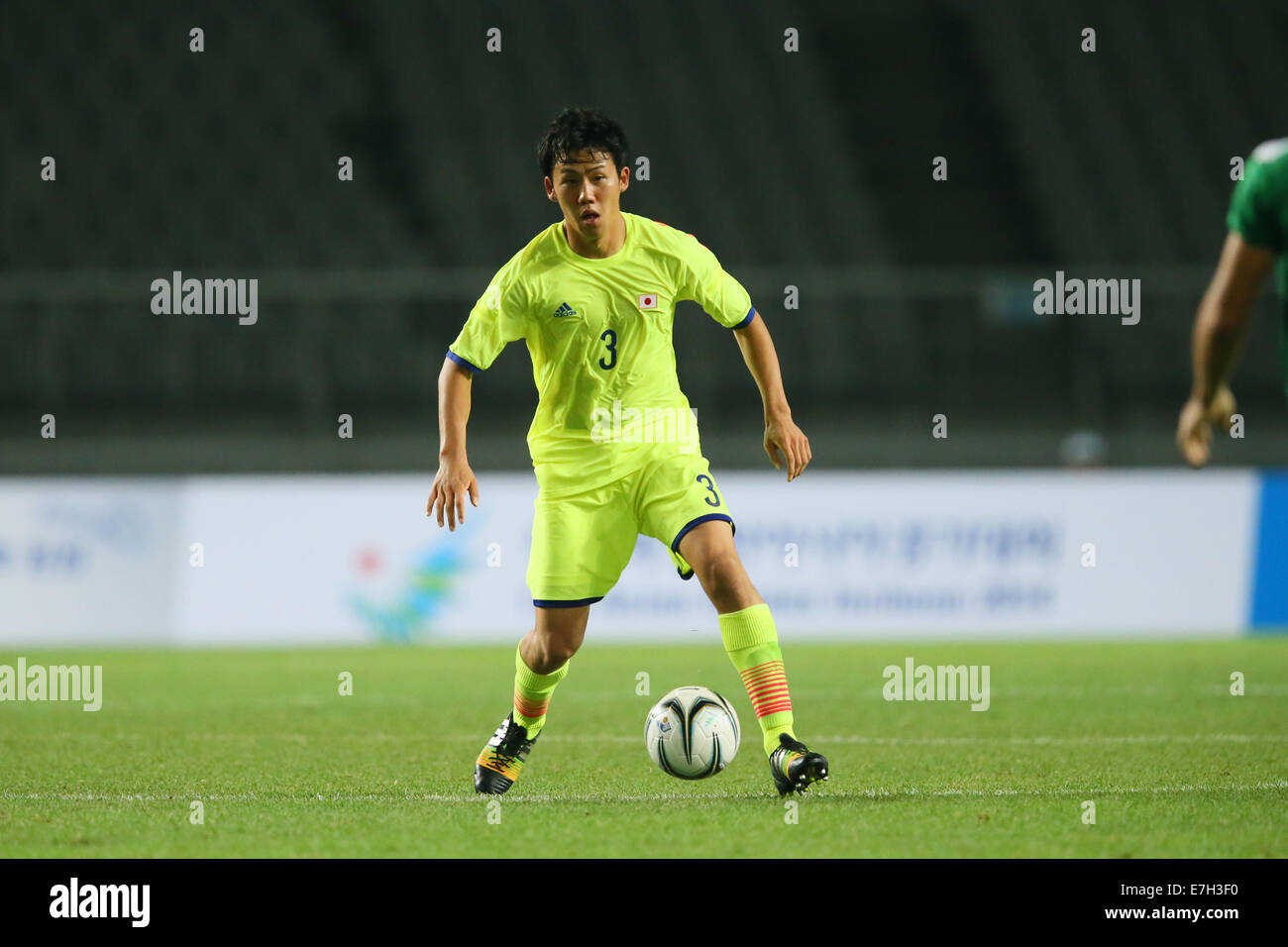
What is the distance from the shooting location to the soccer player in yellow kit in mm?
5848

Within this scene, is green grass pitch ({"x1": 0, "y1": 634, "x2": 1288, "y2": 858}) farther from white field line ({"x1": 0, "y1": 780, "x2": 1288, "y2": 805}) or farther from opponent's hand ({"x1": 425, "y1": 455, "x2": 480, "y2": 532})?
opponent's hand ({"x1": 425, "y1": 455, "x2": 480, "y2": 532})

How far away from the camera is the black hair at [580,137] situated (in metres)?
5.77

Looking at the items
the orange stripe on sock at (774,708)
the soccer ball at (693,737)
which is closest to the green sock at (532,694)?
the soccer ball at (693,737)

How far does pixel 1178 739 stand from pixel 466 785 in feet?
10.6

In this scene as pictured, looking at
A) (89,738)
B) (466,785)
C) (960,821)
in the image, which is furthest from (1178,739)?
(89,738)

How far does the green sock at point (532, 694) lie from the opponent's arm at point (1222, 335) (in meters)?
2.75

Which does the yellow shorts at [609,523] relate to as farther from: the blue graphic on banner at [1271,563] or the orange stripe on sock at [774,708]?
the blue graphic on banner at [1271,563]

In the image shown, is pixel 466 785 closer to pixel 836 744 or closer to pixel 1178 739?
pixel 836 744

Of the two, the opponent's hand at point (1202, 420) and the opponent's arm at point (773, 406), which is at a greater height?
the opponent's arm at point (773, 406)

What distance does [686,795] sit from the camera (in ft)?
19.4

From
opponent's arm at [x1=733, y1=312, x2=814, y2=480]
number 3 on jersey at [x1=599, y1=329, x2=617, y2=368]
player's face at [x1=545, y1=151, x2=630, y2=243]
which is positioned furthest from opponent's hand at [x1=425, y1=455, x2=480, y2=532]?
opponent's arm at [x1=733, y1=312, x2=814, y2=480]

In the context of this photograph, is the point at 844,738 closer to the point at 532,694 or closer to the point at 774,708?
the point at 774,708

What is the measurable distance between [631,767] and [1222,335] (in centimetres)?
350

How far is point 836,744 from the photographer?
7438mm
